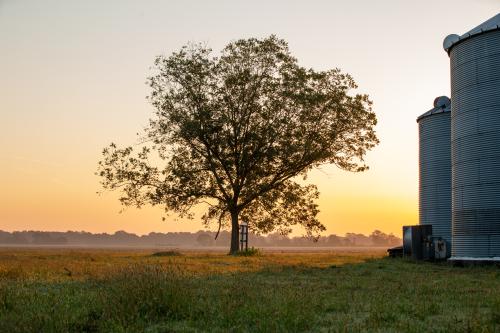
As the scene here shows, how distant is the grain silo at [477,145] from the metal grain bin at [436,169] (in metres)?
8.98

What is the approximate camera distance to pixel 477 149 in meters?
30.6

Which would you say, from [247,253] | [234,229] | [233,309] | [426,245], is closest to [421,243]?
[426,245]

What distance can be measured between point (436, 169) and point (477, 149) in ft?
37.5

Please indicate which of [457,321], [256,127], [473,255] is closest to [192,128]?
[256,127]

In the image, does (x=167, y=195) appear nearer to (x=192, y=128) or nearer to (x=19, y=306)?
(x=192, y=128)

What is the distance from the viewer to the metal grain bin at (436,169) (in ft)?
135

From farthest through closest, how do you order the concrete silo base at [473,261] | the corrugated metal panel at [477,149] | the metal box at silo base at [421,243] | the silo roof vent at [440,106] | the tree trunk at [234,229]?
the tree trunk at [234,229]
the silo roof vent at [440,106]
the metal box at silo base at [421,243]
the corrugated metal panel at [477,149]
the concrete silo base at [473,261]

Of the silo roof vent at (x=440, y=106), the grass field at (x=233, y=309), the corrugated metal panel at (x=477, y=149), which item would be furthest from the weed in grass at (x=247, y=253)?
the grass field at (x=233, y=309)

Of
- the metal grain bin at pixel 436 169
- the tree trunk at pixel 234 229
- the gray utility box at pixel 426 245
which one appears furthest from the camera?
the tree trunk at pixel 234 229

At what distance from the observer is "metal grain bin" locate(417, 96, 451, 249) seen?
135 ft

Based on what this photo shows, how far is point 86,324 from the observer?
38.1ft

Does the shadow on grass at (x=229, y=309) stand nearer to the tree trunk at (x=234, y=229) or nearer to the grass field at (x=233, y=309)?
the grass field at (x=233, y=309)

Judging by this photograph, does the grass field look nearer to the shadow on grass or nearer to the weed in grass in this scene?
the shadow on grass

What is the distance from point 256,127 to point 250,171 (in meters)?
3.67
